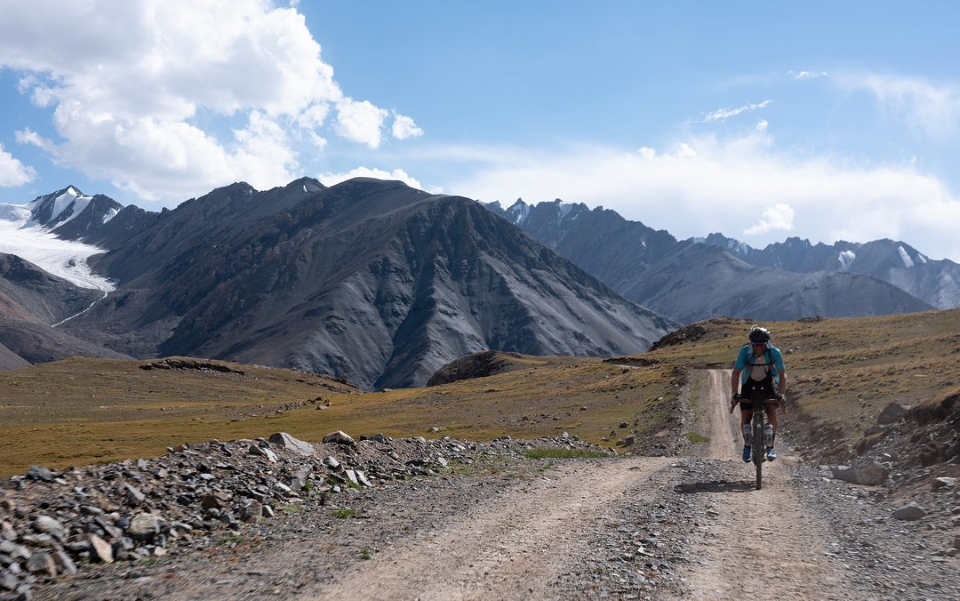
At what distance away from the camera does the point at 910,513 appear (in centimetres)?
1279

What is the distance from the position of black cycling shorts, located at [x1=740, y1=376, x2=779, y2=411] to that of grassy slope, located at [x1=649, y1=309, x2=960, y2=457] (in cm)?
708

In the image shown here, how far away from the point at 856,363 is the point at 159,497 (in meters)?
67.2

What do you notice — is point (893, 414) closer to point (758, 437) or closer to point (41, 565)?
point (758, 437)

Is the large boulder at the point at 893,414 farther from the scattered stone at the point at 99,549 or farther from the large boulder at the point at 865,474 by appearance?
the scattered stone at the point at 99,549

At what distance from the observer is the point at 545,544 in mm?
10641

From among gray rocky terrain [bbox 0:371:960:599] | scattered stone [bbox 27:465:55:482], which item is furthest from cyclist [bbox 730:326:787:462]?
scattered stone [bbox 27:465:55:482]

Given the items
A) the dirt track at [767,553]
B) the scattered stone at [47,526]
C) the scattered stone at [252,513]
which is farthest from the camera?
the scattered stone at [252,513]

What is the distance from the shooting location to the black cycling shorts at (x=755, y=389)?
16.7 meters

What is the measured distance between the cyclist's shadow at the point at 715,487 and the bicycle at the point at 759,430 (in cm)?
41

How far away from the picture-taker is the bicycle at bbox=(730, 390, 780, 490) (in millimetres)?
16562

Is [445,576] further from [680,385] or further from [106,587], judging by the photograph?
[680,385]

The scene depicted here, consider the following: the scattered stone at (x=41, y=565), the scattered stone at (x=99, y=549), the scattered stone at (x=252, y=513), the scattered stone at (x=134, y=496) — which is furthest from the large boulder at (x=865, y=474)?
the scattered stone at (x=41, y=565)

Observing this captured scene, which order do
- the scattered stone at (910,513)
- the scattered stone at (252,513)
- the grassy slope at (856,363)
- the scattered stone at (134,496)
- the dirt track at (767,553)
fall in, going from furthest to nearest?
the grassy slope at (856,363)
the scattered stone at (252,513)
the scattered stone at (910,513)
the scattered stone at (134,496)
the dirt track at (767,553)

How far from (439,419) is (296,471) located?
171ft
